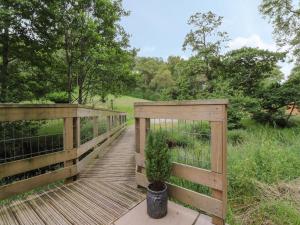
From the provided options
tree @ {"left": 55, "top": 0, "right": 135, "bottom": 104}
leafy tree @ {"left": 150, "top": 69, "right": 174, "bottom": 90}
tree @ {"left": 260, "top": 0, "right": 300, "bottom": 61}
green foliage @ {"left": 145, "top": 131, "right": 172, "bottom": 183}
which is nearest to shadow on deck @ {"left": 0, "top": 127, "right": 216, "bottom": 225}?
green foliage @ {"left": 145, "top": 131, "right": 172, "bottom": 183}

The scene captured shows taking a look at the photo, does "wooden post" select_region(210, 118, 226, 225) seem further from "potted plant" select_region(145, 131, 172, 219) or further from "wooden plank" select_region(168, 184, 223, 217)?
"potted plant" select_region(145, 131, 172, 219)

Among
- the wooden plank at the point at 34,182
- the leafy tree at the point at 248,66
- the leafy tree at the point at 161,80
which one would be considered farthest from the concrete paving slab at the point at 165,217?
the leafy tree at the point at 161,80

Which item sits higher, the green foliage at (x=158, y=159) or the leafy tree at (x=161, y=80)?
the leafy tree at (x=161, y=80)

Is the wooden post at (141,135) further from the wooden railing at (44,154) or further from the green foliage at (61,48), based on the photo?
the green foliage at (61,48)

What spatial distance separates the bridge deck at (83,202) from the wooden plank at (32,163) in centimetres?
42

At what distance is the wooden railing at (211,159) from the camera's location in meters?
2.20

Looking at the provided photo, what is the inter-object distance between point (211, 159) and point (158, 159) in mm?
598

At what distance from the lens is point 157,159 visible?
8.04 ft

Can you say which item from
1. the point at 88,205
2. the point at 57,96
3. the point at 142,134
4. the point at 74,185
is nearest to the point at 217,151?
the point at 142,134

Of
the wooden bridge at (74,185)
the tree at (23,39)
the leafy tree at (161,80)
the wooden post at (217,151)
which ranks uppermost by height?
the leafy tree at (161,80)

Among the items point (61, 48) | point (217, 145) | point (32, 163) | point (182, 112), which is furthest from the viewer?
point (61, 48)

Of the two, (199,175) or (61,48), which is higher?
(61,48)

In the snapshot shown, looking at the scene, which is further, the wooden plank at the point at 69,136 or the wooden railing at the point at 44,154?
the wooden plank at the point at 69,136

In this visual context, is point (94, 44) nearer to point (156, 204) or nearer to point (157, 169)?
point (157, 169)
